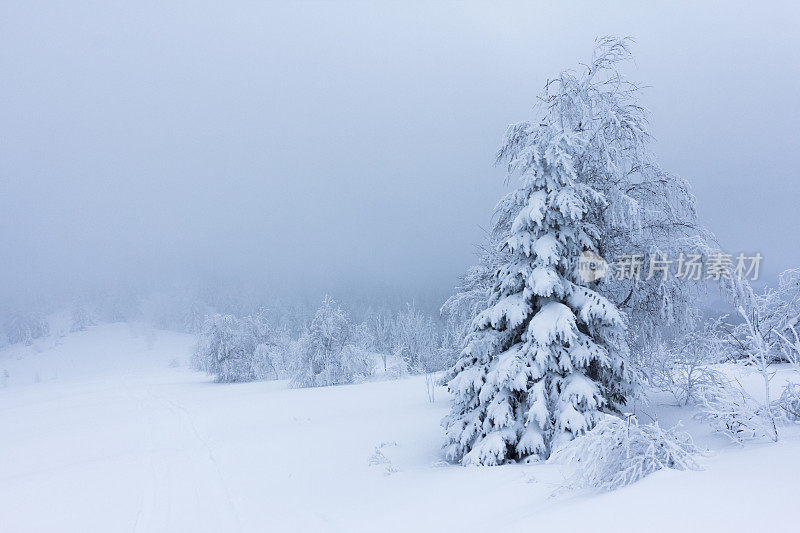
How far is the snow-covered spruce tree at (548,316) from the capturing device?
28.1 feet

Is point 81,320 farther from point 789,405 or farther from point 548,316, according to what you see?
point 789,405

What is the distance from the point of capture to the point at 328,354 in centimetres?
3612

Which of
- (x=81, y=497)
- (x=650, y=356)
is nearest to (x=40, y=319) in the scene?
(x=81, y=497)

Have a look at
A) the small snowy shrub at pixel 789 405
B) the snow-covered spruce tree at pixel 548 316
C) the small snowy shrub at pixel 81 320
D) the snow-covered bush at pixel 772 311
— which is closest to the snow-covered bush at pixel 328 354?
the snow-covered spruce tree at pixel 548 316

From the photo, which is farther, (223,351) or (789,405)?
(223,351)

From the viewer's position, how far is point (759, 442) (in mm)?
6133

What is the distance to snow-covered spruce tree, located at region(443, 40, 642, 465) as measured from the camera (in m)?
8.58

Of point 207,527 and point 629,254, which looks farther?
point 629,254

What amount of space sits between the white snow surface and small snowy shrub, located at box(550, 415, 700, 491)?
31 centimetres

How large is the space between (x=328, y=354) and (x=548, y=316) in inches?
1165

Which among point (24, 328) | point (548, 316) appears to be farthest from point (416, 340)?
point (24, 328)

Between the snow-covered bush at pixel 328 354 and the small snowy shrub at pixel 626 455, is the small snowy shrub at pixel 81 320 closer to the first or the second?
the snow-covered bush at pixel 328 354

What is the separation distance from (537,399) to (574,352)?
1258mm

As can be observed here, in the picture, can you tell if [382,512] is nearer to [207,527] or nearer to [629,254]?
[207,527]
